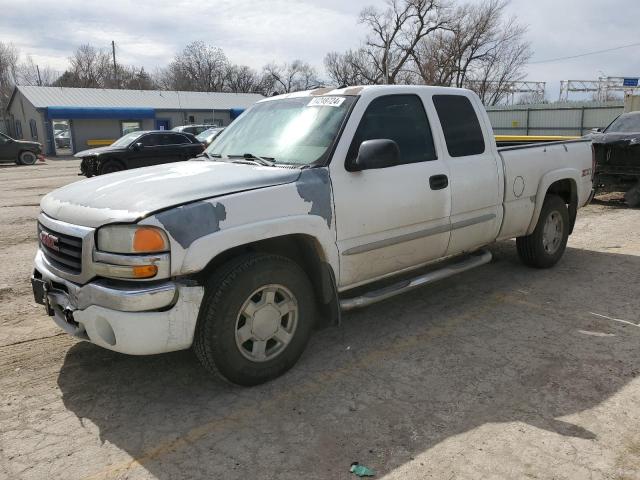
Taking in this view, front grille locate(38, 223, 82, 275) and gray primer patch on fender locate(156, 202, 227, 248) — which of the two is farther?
front grille locate(38, 223, 82, 275)

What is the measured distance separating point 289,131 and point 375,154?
81 cm

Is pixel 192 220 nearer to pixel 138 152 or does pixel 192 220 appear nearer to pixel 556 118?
pixel 138 152

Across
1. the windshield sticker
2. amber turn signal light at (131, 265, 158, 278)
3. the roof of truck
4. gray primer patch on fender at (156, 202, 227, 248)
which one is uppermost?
the roof of truck

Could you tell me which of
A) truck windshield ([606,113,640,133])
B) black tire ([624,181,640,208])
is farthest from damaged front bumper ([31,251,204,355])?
truck windshield ([606,113,640,133])

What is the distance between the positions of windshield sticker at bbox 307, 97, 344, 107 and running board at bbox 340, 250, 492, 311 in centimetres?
146

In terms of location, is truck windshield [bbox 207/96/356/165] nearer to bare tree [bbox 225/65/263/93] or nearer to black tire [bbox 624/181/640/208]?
black tire [bbox 624/181/640/208]

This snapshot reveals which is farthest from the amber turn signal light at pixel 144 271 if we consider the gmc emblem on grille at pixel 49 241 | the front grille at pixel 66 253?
the gmc emblem on grille at pixel 49 241

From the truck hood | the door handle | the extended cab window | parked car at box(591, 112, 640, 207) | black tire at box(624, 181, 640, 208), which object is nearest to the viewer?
the truck hood

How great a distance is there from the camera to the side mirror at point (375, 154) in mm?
3602

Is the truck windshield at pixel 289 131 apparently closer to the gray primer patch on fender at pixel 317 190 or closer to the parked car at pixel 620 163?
the gray primer patch on fender at pixel 317 190

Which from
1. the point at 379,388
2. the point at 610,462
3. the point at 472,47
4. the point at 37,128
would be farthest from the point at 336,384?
the point at 472,47

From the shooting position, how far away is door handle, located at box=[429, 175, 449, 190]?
4250 mm

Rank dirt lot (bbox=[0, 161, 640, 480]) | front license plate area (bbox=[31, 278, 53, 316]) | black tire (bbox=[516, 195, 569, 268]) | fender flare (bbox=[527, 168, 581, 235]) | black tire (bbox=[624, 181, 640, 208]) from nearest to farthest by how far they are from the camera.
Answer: dirt lot (bbox=[0, 161, 640, 480]), front license plate area (bbox=[31, 278, 53, 316]), fender flare (bbox=[527, 168, 581, 235]), black tire (bbox=[516, 195, 569, 268]), black tire (bbox=[624, 181, 640, 208])

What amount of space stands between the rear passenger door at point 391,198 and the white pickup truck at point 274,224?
0.01 meters
